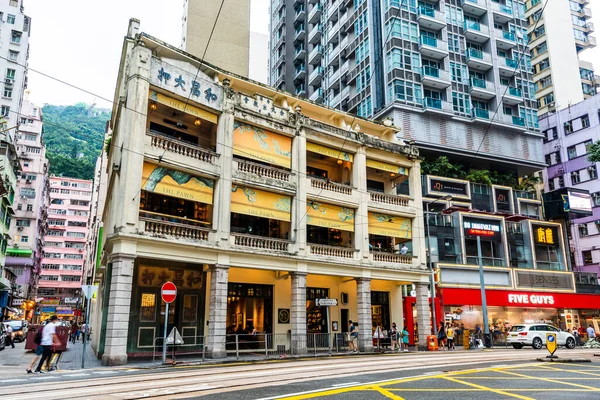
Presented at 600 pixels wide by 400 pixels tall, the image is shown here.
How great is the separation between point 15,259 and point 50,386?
6454cm

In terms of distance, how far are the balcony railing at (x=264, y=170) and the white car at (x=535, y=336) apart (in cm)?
1824

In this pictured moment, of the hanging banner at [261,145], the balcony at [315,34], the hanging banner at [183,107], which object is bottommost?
the hanging banner at [261,145]

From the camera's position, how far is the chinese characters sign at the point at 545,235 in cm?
4600

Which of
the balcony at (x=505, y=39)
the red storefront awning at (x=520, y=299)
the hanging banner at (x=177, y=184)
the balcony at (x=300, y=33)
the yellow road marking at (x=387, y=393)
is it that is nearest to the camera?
the yellow road marking at (x=387, y=393)

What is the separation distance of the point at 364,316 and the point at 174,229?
484 inches

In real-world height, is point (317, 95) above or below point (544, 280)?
above

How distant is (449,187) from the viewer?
149 feet

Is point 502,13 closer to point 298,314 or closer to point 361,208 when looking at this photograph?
point 361,208

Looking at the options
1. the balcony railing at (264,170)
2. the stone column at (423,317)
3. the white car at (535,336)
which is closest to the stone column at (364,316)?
the stone column at (423,317)

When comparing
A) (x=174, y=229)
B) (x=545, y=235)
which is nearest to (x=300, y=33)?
(x=545, y=235)

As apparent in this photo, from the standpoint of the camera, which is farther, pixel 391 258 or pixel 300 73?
pixel 300 73

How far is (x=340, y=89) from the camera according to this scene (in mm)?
55062

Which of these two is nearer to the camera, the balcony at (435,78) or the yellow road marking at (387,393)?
the yellow road marking at (387,393)

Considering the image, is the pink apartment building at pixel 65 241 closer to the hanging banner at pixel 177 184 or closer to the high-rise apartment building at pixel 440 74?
the high-rise apartment building at pixel 440 74
